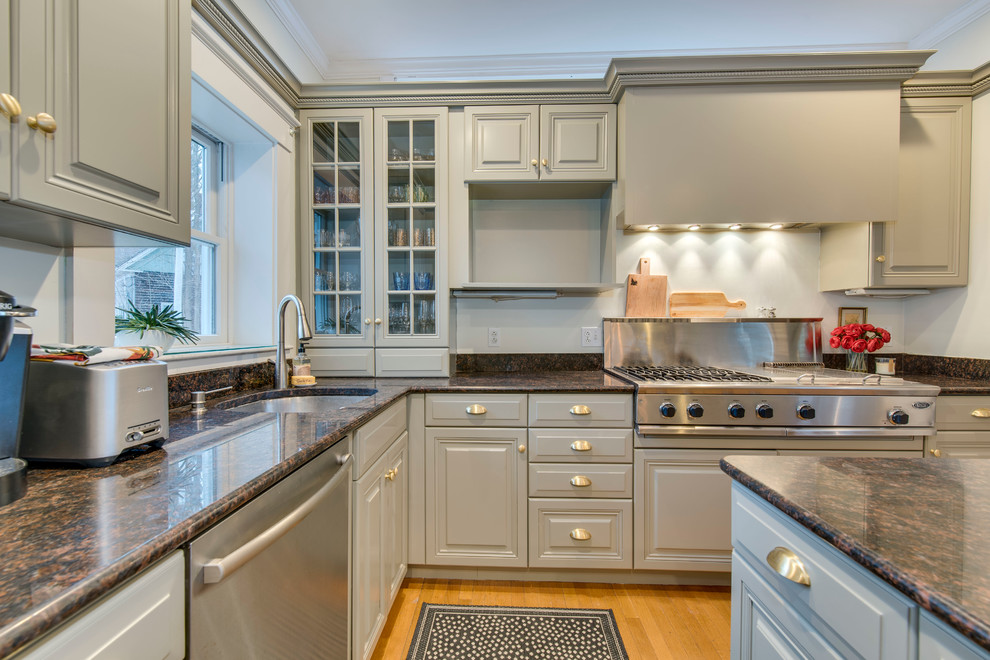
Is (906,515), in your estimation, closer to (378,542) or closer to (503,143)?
(378,542)

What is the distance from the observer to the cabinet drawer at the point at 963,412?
6.38 ft

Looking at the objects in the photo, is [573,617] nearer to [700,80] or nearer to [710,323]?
[710,323]

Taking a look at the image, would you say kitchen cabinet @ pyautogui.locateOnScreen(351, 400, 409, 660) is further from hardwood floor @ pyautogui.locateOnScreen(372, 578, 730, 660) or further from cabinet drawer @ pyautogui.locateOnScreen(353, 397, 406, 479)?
hardwood floor @ pyautogui.locateOnScreen(372, 578, 730, 660)

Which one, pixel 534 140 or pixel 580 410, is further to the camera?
pixel 534 140

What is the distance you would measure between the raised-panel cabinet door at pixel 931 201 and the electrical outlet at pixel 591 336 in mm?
1441

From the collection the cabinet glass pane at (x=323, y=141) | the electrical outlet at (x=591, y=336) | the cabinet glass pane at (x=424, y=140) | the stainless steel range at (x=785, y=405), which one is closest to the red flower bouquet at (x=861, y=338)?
the stainless steel range at (x=785, y=405)

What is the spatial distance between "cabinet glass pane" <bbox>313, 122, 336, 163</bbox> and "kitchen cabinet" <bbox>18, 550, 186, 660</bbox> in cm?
214

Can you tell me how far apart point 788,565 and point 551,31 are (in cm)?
265

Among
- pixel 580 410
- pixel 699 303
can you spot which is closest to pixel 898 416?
pixel 699 303

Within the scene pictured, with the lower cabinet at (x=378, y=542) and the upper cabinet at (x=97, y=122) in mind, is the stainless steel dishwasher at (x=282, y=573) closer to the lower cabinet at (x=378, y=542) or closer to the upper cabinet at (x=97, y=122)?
the lower cabinet at (x=378, y=542)

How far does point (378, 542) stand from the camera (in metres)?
1.57

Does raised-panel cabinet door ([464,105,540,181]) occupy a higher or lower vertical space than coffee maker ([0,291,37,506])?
higher

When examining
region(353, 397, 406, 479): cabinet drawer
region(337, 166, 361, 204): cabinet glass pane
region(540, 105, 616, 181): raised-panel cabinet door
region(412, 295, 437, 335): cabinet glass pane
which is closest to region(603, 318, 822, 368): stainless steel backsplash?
region(540, 105, 616, 181): raised-panel cabinet door

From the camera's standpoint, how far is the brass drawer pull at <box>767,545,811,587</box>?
71 centimetres
